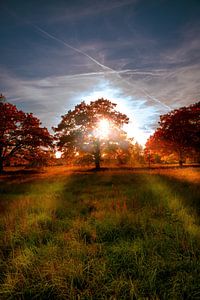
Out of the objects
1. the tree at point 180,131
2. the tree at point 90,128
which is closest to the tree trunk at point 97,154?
the tree at point 90,128

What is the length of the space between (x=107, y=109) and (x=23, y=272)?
852 inches

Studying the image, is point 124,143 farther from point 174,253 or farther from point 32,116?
point 174,253

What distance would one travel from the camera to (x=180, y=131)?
25.4 m

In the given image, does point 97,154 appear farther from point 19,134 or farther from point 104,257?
point 104,257

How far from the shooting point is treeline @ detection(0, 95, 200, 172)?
19766mm

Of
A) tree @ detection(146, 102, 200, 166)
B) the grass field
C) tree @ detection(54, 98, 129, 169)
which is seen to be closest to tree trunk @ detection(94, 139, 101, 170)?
tree @ detection(54, 98, 129, 169)

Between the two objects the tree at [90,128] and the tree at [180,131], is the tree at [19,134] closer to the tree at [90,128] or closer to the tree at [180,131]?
the tree at [90,128]

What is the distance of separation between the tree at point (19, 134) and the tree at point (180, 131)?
15.2m

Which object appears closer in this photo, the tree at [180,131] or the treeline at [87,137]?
the treeline at [87,137]

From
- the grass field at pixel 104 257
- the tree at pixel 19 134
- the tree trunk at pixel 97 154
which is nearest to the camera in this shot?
the grass field at pixel 104 257

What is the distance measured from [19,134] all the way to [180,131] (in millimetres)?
19204

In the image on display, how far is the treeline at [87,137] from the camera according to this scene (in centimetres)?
1977

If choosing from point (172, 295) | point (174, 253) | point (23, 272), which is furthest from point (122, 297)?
point (23, 272)

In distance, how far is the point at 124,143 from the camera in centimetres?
2356
